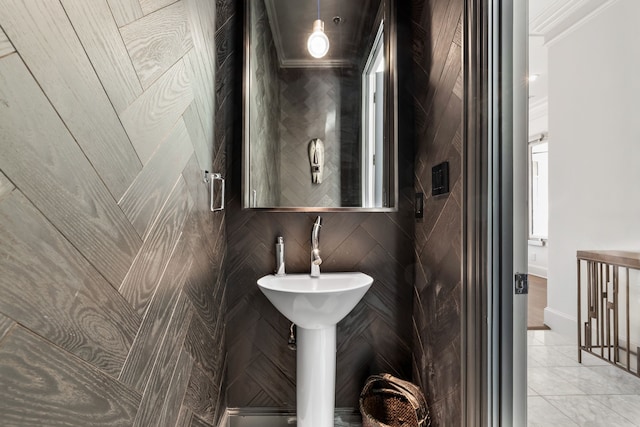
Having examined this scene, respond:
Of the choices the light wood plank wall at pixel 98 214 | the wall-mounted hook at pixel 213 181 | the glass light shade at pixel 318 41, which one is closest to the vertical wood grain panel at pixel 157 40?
the light wood plank wall at pixel 98 214

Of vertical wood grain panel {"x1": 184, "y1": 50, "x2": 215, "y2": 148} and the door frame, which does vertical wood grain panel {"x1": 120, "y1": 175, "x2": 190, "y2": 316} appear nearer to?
vertical wood grain panel {"x1": 184, "y1": 50, "x2": 215, "y2": 148}

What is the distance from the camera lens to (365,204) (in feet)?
5.47

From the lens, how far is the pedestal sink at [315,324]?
130 cm

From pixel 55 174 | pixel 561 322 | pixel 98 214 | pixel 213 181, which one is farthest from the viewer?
pixel 561 322

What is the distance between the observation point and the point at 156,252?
35.6 inches

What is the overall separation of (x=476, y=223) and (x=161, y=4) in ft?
3.93

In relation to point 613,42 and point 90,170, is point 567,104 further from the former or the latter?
point 90,170

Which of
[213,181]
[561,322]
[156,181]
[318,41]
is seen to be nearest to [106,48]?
[156,181]

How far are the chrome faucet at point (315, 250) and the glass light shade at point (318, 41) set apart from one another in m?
0.89

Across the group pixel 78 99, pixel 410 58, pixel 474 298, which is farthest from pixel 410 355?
pixel 78 99

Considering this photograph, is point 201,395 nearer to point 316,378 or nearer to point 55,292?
point 316,378

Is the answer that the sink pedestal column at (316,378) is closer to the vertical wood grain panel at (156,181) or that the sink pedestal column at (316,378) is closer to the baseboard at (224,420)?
the baseboard at (224,420)

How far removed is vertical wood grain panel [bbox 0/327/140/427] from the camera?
44 centimetres

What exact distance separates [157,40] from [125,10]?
0.17 m
